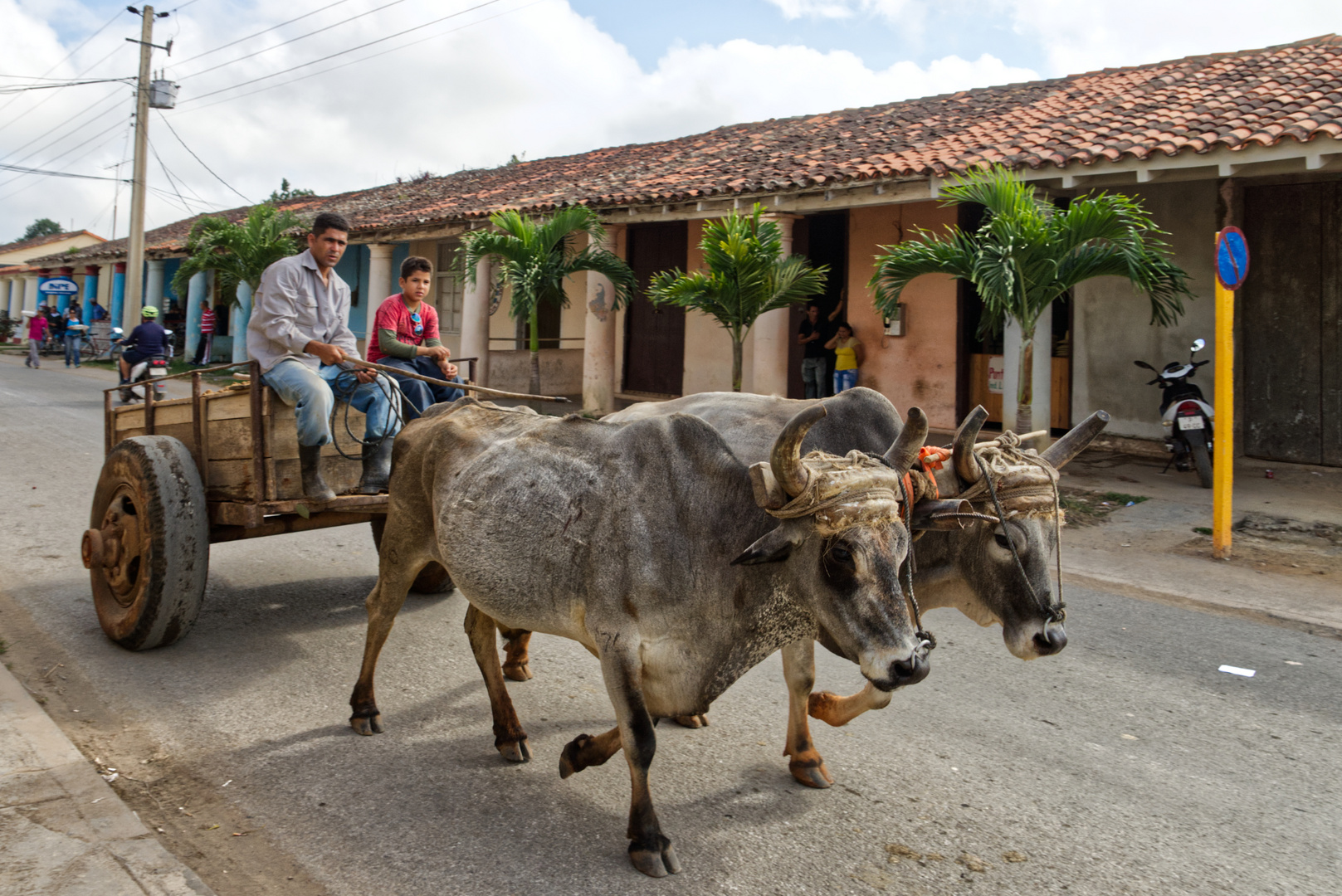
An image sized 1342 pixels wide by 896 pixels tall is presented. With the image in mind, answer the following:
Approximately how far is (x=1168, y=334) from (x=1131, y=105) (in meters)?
2.78

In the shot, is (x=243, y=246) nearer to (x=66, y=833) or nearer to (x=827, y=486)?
(x=66, y=833)

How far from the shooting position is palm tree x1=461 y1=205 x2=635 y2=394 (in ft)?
49.9

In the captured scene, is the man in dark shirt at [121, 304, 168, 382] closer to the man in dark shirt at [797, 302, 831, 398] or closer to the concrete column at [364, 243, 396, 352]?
the concrete column at [364, 243, 396, 352]

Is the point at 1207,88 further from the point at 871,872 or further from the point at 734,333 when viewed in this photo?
the point at 871,872

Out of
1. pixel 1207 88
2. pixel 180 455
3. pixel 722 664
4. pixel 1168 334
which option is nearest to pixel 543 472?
pixel 722 664

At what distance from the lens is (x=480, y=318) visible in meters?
18.3

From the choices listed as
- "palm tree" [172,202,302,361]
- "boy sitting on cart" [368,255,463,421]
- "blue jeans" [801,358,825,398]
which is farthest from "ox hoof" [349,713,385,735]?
"palm tree" [172,202,302,361]

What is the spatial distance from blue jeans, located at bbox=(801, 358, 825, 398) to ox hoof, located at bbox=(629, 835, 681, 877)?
12187mm

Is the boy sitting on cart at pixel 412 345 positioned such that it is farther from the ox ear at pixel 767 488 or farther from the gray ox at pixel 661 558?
the ox ear at pixel 767 488

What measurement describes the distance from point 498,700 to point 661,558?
1.14 metres

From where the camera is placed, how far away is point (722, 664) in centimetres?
329

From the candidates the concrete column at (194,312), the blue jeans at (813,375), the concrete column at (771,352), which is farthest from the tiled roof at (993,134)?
the concrete column at (194,312)

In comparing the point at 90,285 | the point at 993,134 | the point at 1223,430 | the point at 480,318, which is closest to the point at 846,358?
the point at 993,134

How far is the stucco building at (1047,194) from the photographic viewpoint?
426 inches
